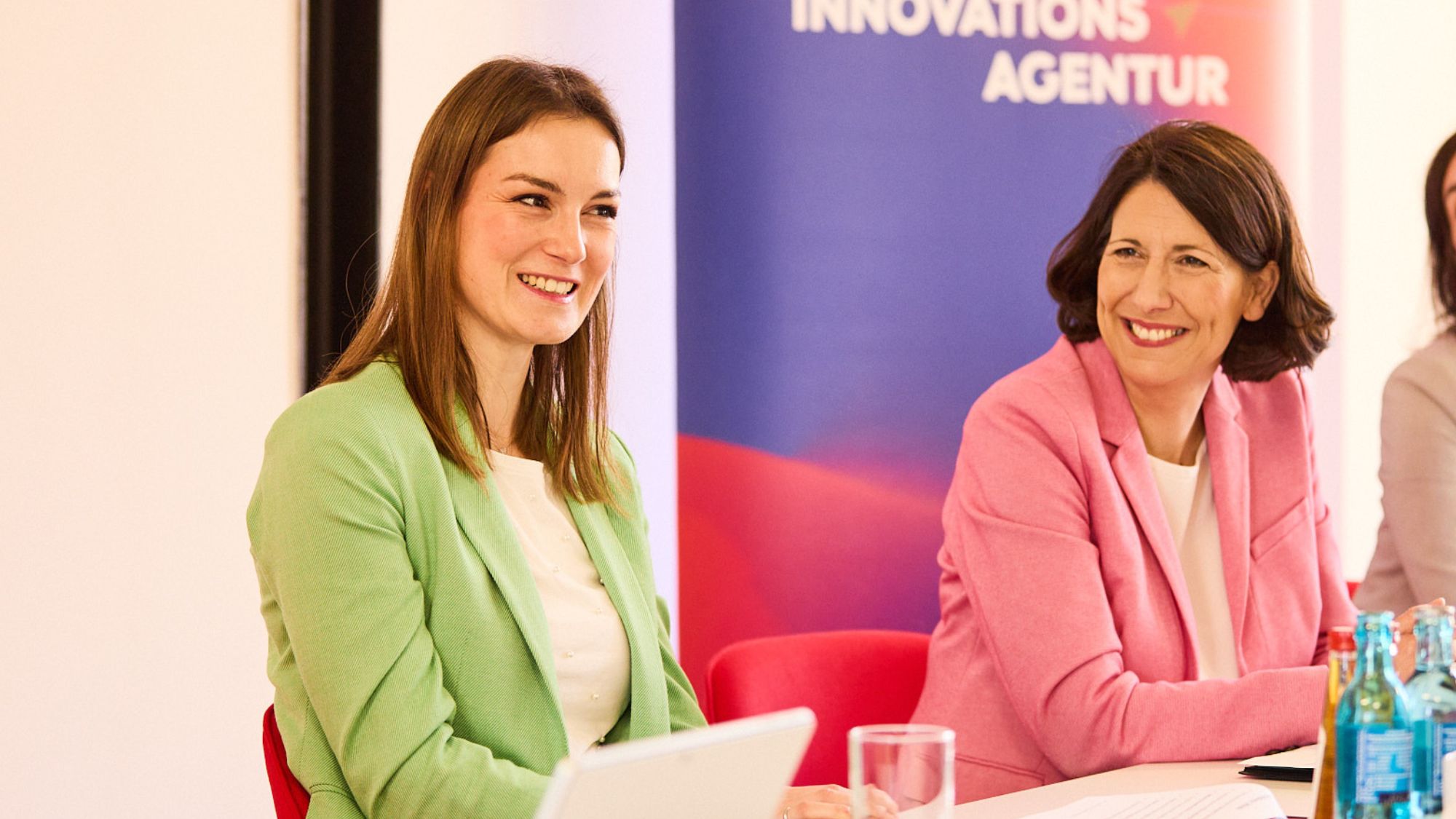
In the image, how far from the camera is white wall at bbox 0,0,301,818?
2.70m

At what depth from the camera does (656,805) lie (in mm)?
993

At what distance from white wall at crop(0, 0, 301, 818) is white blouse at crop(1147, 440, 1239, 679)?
1828 millimetres

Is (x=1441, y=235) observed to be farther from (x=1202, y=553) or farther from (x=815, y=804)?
(x=815, y=804)

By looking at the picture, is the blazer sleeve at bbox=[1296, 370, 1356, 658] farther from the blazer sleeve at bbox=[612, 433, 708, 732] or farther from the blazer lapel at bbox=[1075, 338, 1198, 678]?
the blazer sleeve at bbox=[612, 433, 708, 732]

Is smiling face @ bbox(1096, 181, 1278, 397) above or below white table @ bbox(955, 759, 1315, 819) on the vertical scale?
above

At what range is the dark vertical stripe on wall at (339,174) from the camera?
3.17 m

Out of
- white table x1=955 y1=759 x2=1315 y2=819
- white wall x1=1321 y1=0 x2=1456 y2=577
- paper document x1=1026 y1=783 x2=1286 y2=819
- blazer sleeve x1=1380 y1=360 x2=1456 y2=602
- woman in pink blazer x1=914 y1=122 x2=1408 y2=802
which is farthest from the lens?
white wall x1=1321 y1=0 x2=1456 y2=577

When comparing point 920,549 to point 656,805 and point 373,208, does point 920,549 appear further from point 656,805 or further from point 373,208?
point 656,805

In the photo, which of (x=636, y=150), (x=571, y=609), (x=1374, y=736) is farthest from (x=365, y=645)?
(x=636, y=150)

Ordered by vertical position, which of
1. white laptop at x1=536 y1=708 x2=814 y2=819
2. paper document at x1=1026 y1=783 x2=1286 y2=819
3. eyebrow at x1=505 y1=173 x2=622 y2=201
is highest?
eyebrow at x1=505 y1=173 x2=622 y2=201

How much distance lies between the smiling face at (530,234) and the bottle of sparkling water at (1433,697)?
1.13 meters

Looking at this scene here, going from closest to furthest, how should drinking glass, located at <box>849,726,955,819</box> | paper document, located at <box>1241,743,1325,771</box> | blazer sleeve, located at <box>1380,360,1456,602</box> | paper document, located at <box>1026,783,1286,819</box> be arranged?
drinking glass, located at <box>849,726,955,819</box>, paper document, located at <box>1026,783,1286,819</box>, paper document, located at <box>1241,743,1325,771</box>, blazer sleeve, located at <box>1380,360,1456,602</box>

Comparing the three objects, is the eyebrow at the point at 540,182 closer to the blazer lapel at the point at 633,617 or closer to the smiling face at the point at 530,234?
the smiling face at the point at 530,234

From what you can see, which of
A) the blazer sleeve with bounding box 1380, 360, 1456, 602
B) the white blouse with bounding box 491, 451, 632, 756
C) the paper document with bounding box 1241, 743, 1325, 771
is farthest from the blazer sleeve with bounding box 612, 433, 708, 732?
the blazer sleeve with bounding box 1380, 360, 1456, 602
